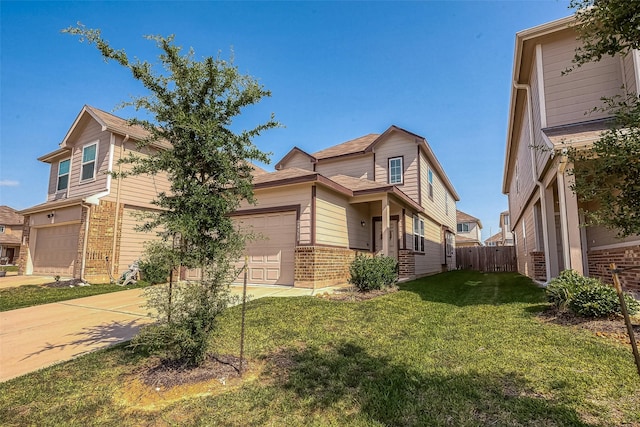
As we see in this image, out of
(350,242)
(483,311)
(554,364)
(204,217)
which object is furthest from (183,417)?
(350,242)

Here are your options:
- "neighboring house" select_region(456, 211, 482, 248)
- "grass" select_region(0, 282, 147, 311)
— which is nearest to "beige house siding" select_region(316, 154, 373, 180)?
"grass" select_region(0, 282, 147, 311)

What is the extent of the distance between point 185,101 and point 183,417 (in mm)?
3329

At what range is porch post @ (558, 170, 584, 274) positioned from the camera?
6.21m

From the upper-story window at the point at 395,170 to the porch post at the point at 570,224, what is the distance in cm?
821

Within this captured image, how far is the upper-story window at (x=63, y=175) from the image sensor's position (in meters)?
14.7

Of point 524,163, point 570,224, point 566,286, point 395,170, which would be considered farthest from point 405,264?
point 566,286

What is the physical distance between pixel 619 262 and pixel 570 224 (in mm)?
2304

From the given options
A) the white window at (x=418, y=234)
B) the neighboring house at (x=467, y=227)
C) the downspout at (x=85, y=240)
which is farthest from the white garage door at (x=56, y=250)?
the neighboring house at (x=467, y=227)

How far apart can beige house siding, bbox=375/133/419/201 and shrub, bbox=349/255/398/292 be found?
626 centimetres

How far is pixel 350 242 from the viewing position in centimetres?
1171

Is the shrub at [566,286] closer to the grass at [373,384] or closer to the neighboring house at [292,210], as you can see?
the grass at [373,384]

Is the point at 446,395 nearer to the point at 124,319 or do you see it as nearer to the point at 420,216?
the point at 124,319

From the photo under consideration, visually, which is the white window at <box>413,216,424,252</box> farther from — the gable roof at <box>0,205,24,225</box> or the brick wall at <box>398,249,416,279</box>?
the gable roof at <box>0,205,24,225</box>

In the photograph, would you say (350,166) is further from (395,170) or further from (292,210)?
(292,210)
